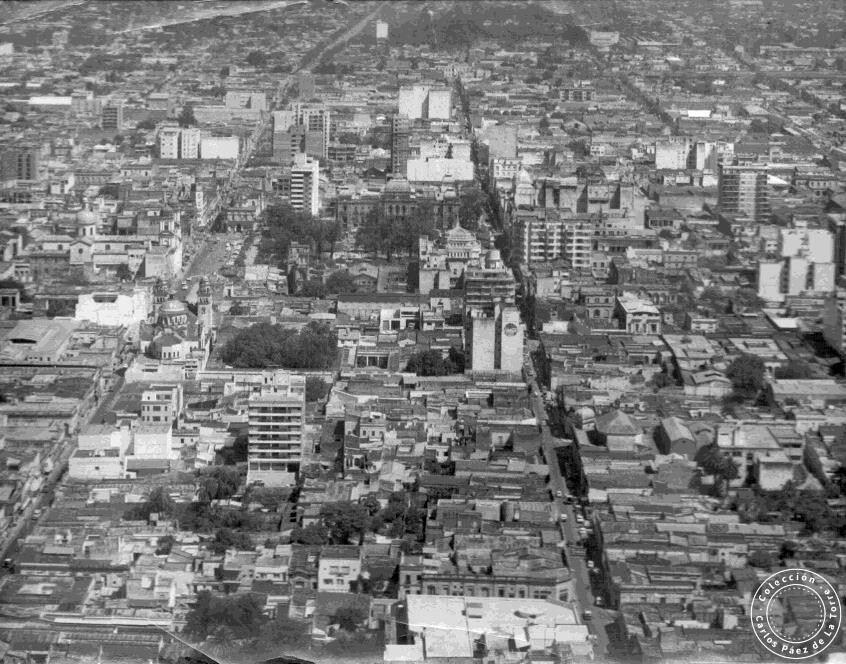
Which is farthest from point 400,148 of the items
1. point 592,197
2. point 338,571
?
point 338,571

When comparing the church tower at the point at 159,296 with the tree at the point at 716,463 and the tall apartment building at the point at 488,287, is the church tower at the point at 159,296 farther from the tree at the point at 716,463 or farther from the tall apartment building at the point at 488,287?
the tree at the point at 716,463

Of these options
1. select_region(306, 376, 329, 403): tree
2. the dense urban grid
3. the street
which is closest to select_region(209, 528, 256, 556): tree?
the dense urban grid

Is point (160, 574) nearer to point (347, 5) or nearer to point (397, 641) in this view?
point (397, 641)

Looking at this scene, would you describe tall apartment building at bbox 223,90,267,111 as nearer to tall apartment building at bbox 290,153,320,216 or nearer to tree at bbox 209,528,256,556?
tall apartment building at bbox 290,153,320,216

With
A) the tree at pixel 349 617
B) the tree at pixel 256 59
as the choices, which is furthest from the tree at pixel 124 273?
the tree at pixel 256 59

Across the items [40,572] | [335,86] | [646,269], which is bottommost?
[335,86]

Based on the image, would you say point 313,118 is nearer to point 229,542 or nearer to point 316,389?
point 316,389

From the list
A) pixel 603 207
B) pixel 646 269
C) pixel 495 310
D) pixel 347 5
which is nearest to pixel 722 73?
pixel 347 5
